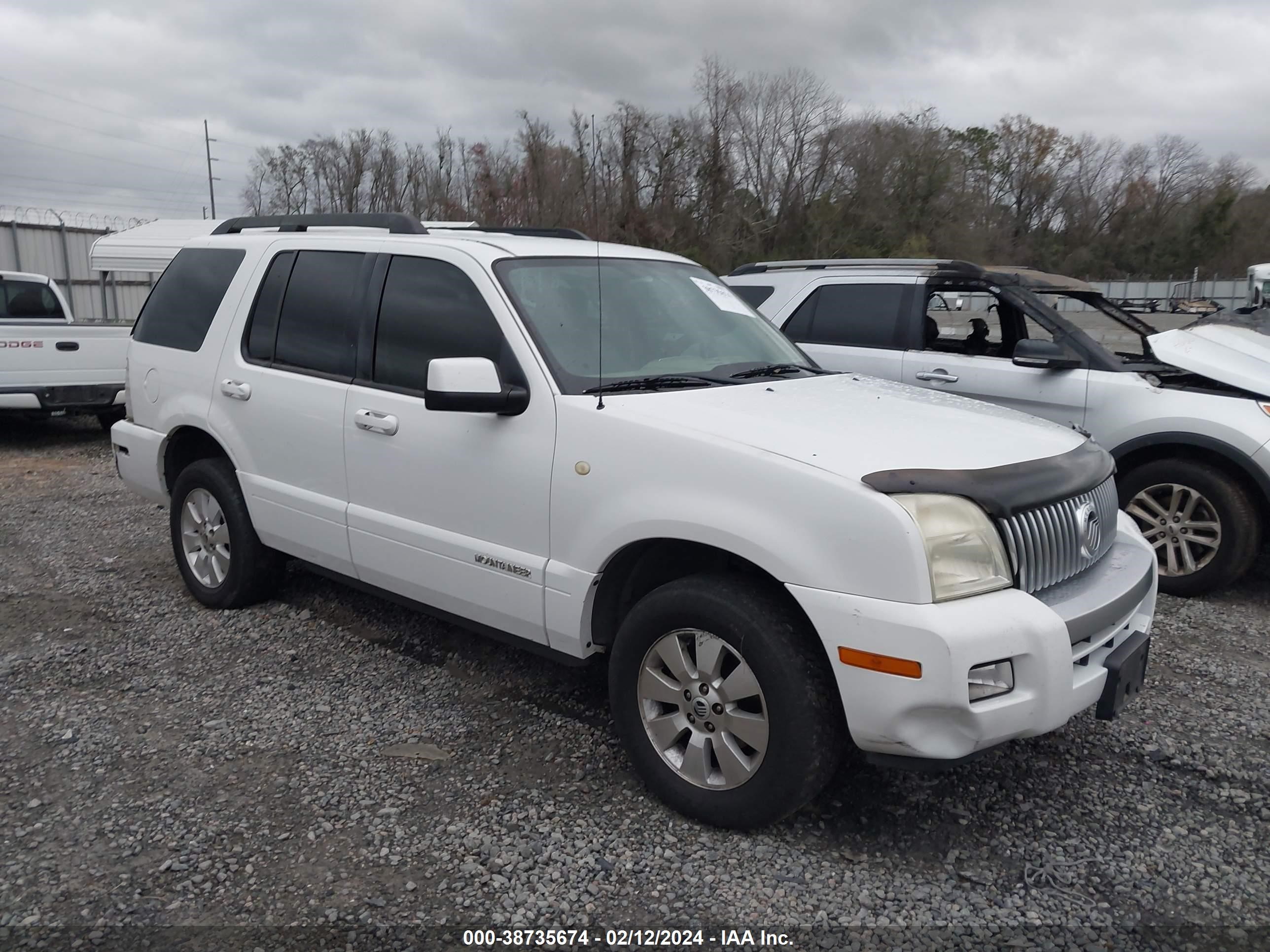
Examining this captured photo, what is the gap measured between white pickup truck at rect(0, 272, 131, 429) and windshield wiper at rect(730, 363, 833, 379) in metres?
7.83

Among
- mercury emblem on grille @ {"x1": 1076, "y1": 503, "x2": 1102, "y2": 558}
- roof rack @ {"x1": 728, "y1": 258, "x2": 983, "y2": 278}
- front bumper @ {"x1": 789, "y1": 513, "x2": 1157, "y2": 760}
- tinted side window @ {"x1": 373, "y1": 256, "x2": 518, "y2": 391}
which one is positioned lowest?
front bumper @ {"x1": 789, "y1": 513, "x2": 1157, "y2": 760}

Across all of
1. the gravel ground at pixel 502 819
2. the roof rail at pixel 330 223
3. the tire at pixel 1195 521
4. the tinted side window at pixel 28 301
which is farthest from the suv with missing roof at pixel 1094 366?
the tinted side window at pixel 28 301

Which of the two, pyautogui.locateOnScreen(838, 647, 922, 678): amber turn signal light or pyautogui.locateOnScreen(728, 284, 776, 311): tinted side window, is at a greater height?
pyautogui.locateOnScreen(728, 284, 776, 311): tinted side window

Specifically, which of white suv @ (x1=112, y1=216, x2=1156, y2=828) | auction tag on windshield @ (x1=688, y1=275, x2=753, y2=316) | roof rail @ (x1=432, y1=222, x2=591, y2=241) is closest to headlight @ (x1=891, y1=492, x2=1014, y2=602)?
white suv @ (x1=112, y1=216, x2=1156, y2=828)

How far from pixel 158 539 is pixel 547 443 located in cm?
457

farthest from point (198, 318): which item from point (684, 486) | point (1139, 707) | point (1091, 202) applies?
point (1091, 202)

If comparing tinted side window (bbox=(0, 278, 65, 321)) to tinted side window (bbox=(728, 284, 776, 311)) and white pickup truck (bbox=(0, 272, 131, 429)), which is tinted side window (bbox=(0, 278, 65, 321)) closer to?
white pickup truck (bbox=(0, 272, 131, 429))

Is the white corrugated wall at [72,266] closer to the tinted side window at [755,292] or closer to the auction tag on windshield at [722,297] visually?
the tinted side window at [755,292]

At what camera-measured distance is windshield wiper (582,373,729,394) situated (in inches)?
137

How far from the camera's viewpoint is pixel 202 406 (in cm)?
493

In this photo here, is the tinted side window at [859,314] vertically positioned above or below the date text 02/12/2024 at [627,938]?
above

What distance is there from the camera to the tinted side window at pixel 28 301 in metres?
11.2

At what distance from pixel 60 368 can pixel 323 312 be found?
23.3 ft

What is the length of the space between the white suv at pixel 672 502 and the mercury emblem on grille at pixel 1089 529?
19 millimetres
